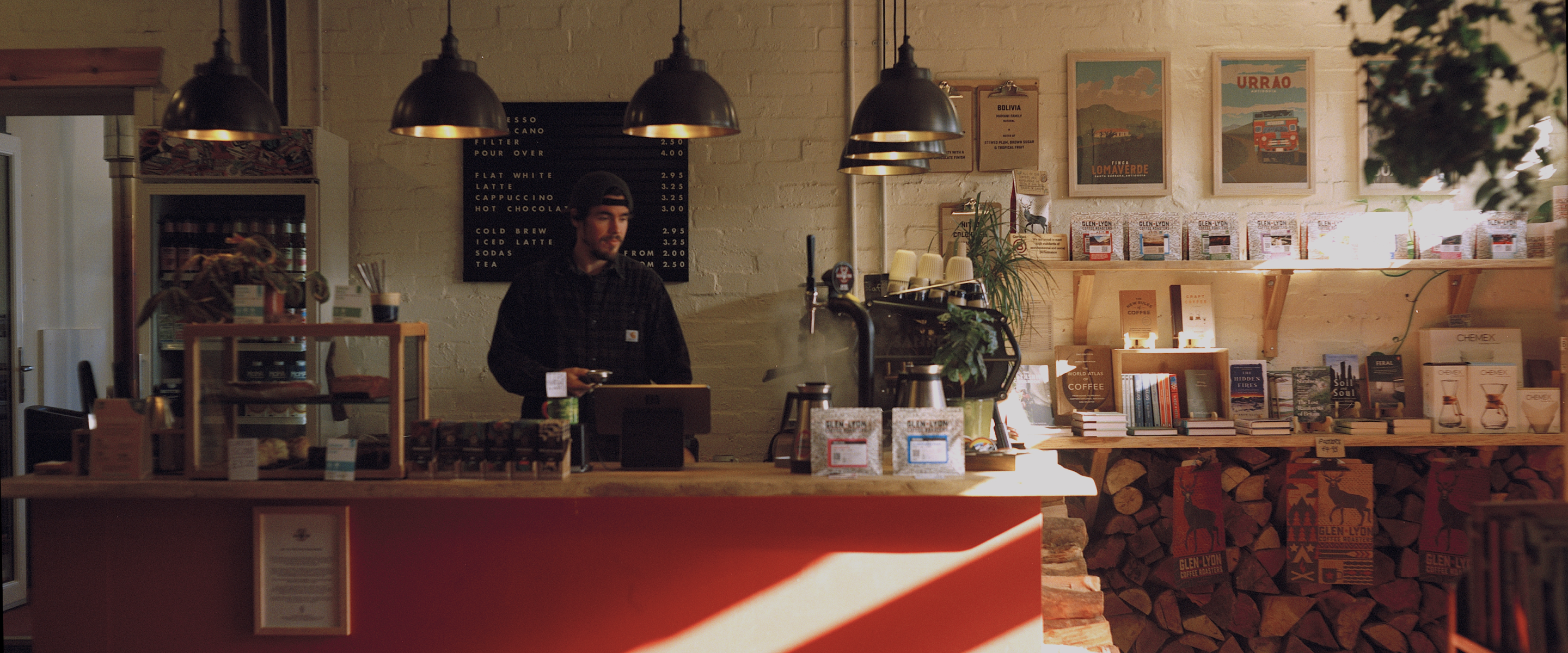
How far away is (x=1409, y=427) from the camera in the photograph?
3838 mm

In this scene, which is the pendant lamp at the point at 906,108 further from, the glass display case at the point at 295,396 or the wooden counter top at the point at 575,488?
the glass display case at the point at 295,396

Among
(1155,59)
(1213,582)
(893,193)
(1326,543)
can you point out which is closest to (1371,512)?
(1326,543)

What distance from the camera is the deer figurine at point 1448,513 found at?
392cm

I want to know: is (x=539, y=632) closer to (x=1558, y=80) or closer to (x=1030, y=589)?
(x=1030, y=589)

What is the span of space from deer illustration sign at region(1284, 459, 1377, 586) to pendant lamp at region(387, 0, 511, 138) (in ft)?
11.2

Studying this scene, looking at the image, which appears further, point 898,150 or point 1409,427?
point 1409,427

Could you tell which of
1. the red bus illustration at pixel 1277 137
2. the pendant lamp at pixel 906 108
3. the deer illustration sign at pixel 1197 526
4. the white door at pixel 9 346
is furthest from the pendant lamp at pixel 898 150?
the white door at pixel 9 346

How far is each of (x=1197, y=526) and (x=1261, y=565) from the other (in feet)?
1.10

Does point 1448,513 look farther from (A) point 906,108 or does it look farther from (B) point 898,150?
(A) point 906,108

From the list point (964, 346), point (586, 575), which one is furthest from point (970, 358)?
point (586, 575)

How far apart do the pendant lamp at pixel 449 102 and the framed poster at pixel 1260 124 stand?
9.83 feet

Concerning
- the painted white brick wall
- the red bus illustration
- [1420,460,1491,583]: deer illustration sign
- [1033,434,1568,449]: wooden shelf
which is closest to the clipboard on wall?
the painted white brick wall

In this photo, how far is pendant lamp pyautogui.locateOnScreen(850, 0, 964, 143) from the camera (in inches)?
99.7

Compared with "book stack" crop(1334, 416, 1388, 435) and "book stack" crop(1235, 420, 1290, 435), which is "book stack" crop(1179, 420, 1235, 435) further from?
"book stack" crop(1334, 416, 1388, 435)
